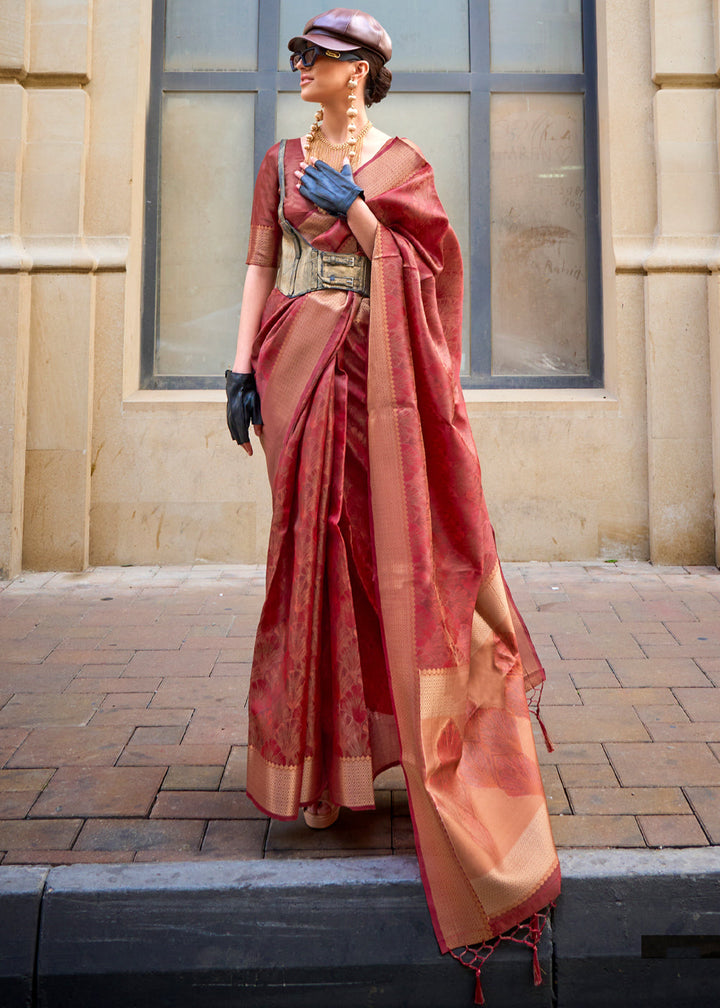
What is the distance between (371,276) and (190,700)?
5.94 feet

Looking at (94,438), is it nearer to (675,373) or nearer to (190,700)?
(190,700)

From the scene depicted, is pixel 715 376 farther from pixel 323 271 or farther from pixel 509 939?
pixel 509 939

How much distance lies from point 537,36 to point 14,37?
347cm

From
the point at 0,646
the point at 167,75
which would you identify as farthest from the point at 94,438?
the point at 167,75

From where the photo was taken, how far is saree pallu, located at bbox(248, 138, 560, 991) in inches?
80.0

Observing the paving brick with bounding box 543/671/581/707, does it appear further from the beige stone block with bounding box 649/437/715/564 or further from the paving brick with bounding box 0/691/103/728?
the beige stone block with bounding box 649/437/715/564

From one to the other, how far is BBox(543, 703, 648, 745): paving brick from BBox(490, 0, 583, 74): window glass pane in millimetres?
4795

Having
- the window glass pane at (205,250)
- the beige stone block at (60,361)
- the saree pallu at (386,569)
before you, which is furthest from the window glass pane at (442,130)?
the saree pallu at (386,569)

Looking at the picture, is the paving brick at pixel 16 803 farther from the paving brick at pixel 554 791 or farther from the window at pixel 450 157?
the window at pixel 450 157

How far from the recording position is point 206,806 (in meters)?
2.42

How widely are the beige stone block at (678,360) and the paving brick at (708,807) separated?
346cm

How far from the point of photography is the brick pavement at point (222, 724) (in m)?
2.25

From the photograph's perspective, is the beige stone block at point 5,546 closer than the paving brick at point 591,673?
No

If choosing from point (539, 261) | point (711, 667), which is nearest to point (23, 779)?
point (711, 667)
